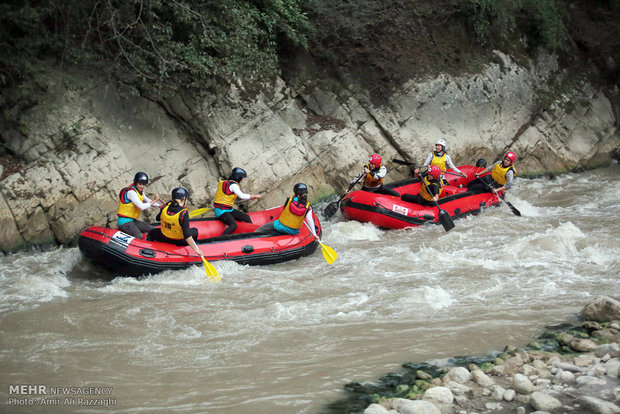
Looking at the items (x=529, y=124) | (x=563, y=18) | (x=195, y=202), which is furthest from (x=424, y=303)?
(x=563, y=18)

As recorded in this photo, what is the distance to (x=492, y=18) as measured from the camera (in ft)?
48.7

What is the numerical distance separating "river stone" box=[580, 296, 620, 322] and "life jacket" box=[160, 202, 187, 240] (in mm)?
4884

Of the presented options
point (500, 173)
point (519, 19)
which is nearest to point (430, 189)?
point (500, 173)

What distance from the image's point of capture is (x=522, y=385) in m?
4.47

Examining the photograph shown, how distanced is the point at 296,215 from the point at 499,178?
4686mm

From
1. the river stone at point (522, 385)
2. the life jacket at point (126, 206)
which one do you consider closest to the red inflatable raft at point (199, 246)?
the life jacket at point (126, 206)

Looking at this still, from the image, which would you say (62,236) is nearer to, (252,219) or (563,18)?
(252,219)

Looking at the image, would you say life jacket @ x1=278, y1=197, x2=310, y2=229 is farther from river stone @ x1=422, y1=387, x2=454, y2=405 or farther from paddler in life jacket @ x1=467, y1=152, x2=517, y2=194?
river stone @ x1=422, y1=387, x2=454, y2=405

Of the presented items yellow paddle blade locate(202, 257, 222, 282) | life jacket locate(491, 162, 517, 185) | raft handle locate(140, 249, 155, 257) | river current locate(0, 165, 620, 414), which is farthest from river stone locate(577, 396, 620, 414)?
life jacket locate(491, 162, 517, 185)

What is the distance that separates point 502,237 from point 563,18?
9543 millimetres

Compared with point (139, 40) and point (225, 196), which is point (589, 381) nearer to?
point (225, 196)

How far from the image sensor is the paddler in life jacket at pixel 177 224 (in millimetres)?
7750

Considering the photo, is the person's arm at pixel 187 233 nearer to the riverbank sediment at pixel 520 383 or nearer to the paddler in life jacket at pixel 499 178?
the riverbank sediment at pixel 520 383

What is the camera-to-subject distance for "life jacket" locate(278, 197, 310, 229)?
8695mm
